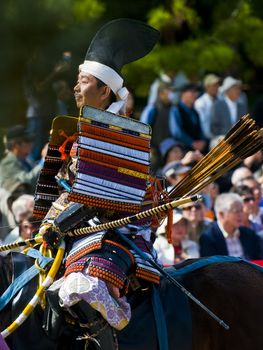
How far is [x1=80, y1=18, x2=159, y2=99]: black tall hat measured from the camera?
645 centimetres

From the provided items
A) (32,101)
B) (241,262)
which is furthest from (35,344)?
(32,101)

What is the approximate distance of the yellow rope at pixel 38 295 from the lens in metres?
6.18

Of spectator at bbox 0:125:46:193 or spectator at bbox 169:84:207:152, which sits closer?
spectator at bbox 0:125:46:193

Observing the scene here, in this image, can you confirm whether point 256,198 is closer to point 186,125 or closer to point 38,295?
point 186,125

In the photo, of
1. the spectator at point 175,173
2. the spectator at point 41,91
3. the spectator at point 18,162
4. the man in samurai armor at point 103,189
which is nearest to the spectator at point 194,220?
the spectator at point 175,173

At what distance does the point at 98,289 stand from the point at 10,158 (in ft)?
20.7

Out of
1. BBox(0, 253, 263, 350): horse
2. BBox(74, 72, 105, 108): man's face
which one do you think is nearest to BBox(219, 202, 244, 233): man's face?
BBox(0, 253, 263, 350): horse

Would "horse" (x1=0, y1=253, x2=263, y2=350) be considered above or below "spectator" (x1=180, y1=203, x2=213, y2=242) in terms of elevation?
below

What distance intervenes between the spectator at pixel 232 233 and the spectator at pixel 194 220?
0.22 metres

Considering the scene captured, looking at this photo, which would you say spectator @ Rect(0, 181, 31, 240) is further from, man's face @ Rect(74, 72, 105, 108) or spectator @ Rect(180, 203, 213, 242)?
man's face @ Rect(74, 72, 105, 108)

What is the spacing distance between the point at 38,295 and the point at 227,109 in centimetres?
1145

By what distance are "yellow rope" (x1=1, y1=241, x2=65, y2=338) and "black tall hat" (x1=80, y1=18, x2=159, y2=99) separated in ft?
3.38

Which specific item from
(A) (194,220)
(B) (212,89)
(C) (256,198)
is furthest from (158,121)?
(A) (194,220)

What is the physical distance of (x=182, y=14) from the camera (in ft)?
64.0
